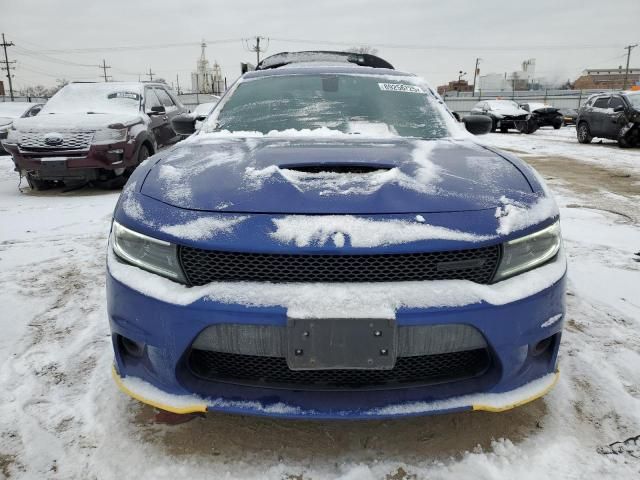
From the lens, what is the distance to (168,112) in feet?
27.3

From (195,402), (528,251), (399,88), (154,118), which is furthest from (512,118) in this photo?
(195,402)

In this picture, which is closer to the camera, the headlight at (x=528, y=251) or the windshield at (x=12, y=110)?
the headlight at (x=528, y=251)

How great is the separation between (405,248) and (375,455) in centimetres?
79

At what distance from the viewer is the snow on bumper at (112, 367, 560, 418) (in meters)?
1.50

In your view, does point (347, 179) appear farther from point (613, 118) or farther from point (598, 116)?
point (598, 116)

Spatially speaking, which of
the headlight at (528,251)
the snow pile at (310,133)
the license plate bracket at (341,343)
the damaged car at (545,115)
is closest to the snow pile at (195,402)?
the license plate bracket at (341,343)

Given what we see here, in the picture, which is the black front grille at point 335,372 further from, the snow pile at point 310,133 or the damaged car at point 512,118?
the damaged car at point 512,118

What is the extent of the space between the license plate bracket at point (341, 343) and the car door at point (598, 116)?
14617mm

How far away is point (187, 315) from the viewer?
1.50 meters

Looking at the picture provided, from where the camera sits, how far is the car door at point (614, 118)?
41.2ft

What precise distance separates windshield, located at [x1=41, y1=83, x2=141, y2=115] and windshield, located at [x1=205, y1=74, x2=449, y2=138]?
5030 millimetres

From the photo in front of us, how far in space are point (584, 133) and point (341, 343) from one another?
1568 cm

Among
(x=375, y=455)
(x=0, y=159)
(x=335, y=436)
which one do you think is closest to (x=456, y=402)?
(x=375, y=455)

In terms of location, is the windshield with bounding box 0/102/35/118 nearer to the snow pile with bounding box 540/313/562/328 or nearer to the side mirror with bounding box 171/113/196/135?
the side mirror with bounding box 171/113/196/135
